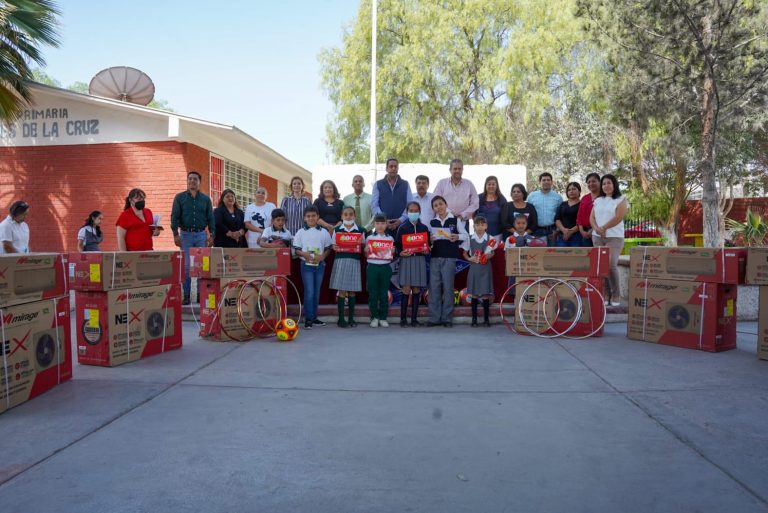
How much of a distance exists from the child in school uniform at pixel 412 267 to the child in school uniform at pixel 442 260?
5.7 inches

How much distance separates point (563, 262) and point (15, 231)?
766 cm

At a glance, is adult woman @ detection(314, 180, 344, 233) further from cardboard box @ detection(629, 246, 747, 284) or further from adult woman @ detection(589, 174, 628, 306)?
cardboard box @ detection(629, 246, 747, 284)

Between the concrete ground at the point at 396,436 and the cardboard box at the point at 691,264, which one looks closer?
the concrete ground at the point at 396,436

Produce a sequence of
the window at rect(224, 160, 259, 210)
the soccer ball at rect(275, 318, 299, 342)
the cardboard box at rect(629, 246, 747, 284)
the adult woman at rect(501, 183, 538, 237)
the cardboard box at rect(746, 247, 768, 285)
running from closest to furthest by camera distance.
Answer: the cardboard box at rect(746, 247, 768, 285), the cardboard box at rect(629, 246, 747, 284), the soccer ball at rect(275, 318, 299, 342), the adult woman at rect(501, 183, 538, 237), the window at rect(224, 160, 259, 210)

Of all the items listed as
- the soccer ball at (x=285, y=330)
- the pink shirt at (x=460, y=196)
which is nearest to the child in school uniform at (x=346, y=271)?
the soccer ball at (x=285, y=330)

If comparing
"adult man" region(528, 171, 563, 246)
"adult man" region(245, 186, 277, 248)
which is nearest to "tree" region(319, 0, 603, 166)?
"adult man" region(528, 171, 563, 246)

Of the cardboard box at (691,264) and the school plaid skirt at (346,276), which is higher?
the cardboard box at (691,264)

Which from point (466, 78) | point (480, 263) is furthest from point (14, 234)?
point (466, 78)

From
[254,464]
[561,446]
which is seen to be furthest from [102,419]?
[561,446]

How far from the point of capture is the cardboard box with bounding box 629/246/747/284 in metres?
6.43

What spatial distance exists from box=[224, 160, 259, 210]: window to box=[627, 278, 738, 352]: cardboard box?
39.4ft

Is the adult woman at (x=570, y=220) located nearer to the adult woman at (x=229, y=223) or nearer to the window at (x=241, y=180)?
the adult woman at (x=229, y=223)

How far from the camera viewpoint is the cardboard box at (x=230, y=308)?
23.7ft

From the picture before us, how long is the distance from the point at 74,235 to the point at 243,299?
840cm
